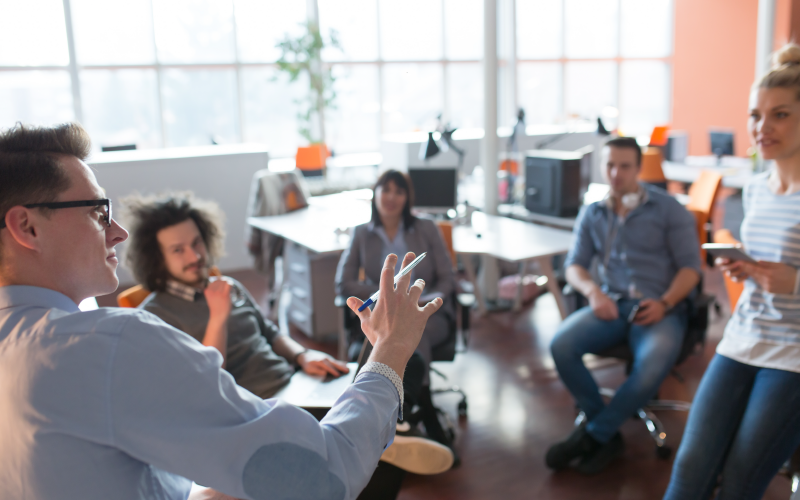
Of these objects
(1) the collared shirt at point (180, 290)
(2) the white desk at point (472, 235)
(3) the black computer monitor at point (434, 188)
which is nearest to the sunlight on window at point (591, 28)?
(2) the white desk at point (472, 235)

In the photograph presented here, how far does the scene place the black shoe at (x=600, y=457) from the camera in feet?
9.05

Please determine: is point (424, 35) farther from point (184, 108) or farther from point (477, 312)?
point (477, 312)

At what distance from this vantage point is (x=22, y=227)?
965 mm

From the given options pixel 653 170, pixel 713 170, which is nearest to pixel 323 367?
pixel 653 170

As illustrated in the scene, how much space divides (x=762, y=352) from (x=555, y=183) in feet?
9.62

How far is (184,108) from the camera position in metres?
10.1

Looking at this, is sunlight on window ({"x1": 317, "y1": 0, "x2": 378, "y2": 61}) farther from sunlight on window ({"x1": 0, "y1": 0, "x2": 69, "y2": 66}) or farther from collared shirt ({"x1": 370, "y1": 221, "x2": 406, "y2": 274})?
collared shirt ({"x1": 370, "y1": 221, "x2": 406, "y2": 274})

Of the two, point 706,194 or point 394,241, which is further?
point 706,194

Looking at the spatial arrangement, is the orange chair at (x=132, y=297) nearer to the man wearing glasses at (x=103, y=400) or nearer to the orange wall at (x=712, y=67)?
the man wearing glasses at (x=103, y=400)

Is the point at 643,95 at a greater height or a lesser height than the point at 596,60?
lesser

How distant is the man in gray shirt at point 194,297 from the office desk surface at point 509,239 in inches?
70.7

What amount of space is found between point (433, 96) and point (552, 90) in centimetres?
251

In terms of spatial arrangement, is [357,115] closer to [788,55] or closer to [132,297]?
[132,297]

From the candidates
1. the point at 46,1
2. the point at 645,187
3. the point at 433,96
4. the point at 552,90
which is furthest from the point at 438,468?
the point at 552,90
